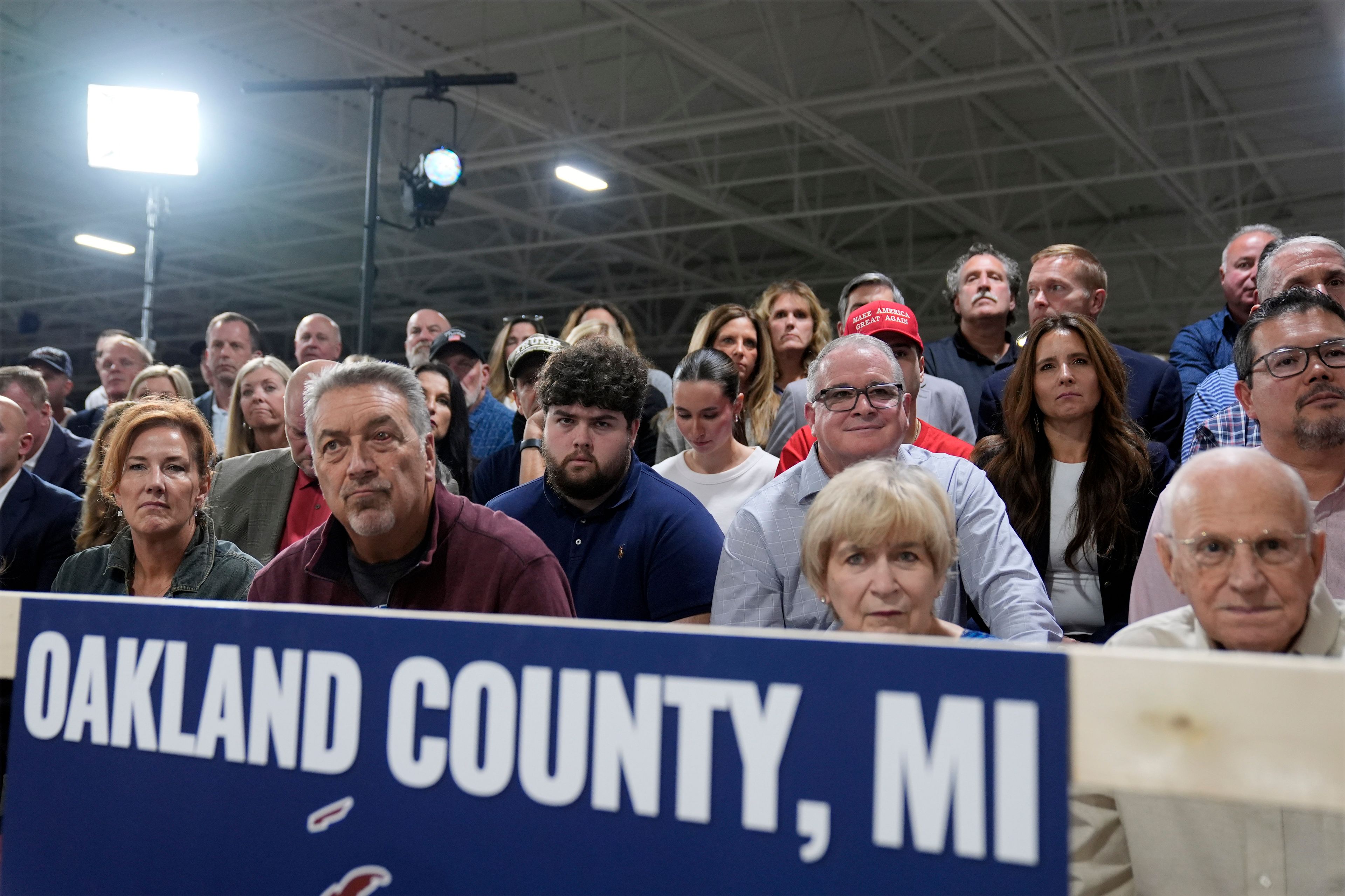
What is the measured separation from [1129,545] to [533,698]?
1918mm

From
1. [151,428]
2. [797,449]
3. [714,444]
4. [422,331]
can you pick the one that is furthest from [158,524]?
[422,331]

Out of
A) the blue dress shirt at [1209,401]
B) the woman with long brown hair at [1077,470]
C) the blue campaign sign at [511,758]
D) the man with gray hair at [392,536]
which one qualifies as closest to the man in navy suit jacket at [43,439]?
the man with gray hair at [392,536]

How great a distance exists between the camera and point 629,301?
1722 centimetres

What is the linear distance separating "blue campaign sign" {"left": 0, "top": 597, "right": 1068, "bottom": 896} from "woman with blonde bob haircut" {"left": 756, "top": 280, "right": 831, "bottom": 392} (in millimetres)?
2987

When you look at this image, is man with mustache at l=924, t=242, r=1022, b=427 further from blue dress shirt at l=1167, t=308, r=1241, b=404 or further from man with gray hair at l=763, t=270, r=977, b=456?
blue dress shirt at l=1167, t=308, r=1241, b=404

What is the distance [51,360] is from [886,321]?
159 inches

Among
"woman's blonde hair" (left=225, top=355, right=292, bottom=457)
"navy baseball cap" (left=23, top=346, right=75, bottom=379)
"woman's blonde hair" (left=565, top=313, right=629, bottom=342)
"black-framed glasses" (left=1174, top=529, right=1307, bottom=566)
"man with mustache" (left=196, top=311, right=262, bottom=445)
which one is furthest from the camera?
"navy baseball cap" (left=23, top=346, right=75, bottom=379)

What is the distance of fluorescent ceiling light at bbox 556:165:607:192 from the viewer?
9977 mm

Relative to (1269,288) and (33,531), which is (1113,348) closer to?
(1269,288)

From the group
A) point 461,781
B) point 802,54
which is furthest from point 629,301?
point 461,781

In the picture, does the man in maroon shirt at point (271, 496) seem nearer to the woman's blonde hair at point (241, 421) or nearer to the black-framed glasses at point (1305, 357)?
the woman's blonde hair at point (241, 421)

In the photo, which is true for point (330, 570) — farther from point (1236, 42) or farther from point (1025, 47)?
point (1236, 42)

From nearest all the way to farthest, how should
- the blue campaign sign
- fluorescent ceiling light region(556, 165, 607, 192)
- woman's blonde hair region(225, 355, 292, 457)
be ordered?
the blue campaign sign < woman's blonde hair region(225, 355, 292, 457) < fluorescent ceiling light region(556, 165, 607, 192)

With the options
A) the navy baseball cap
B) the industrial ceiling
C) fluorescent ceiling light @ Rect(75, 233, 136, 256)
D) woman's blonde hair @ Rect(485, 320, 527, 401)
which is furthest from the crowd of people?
fluorescent ceiling light @ Rect(75, 233, 136, 256)
